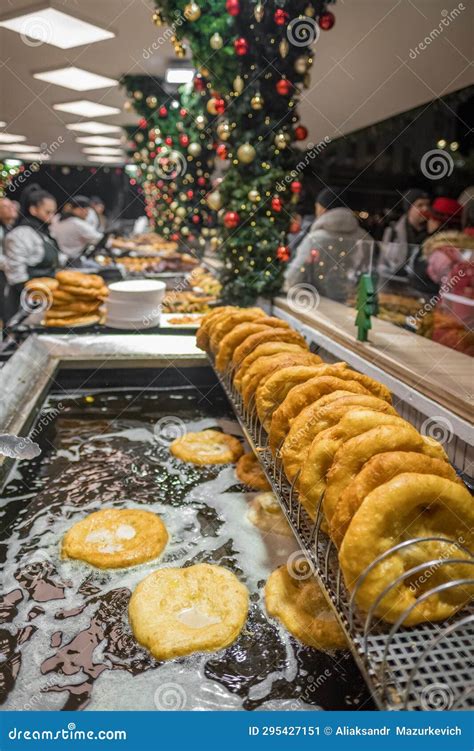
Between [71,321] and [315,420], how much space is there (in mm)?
3327

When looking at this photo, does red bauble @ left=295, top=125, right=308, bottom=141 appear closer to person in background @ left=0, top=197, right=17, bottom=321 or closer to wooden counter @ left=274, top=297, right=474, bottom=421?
wooden counter @ left=274, top=297, right=474, bottom=421

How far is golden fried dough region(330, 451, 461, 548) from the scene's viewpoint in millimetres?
1591

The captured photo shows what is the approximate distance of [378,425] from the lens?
1.81 metres

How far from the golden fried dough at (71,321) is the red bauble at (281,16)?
A: 3.13 meters

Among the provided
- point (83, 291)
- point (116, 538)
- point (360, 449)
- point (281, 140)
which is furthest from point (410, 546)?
point (281, 140)

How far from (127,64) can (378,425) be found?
10.1m

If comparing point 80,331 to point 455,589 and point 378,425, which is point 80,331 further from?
point 455,589

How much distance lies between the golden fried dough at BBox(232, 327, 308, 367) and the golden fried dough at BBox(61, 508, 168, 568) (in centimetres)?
104

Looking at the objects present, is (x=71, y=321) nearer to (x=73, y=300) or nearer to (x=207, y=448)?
(x=73, y=300)

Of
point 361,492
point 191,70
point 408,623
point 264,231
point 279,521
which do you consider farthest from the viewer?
point 191,70

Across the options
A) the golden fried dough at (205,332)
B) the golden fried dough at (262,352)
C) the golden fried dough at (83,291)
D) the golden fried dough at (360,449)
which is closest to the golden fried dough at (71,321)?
the golden fried dough at (83,291)

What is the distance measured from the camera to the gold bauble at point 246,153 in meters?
5.16

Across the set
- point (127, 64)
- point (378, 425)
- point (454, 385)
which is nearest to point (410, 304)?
point (454, 385)

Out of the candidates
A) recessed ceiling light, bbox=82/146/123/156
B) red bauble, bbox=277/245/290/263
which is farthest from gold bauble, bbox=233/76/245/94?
recessed ceiling light, bbox=82/146/123/156
